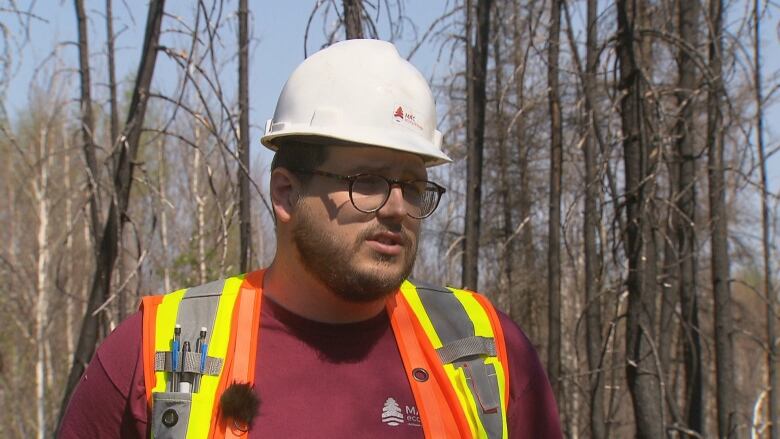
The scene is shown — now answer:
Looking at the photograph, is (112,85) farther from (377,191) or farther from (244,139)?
(377,191)

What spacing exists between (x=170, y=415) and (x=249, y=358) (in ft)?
0.71

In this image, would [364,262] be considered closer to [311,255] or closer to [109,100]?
[311,255]

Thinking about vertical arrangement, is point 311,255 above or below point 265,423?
above

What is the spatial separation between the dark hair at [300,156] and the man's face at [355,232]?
2 cm

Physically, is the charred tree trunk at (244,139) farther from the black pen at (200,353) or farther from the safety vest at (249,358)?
the black pen at (200,353)

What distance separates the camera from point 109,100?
409cm

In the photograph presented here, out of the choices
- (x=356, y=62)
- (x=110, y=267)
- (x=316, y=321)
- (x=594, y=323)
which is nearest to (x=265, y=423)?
(x=316, y=321)

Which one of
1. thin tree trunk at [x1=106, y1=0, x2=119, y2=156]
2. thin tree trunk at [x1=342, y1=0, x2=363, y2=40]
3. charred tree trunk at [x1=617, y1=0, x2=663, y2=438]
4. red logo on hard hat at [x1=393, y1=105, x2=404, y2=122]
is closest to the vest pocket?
red logo on hard hat at [x1=393, y1=105, x2=404, y2=122]

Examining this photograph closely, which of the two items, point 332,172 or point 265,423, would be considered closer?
point 265,423

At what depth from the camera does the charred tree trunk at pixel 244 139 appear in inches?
160

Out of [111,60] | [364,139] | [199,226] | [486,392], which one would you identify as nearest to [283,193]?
[364,139]

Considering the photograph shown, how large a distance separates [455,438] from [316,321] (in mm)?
393

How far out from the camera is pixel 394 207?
216 centimetres

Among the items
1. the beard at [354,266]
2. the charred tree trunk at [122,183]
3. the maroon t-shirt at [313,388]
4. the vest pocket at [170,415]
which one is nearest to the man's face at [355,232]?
the beard at [354,266]
